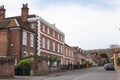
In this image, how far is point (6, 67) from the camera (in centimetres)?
2878

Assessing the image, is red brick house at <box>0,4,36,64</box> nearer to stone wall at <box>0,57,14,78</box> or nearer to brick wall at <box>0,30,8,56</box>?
brick wall at <box>0,30,8,56</box>

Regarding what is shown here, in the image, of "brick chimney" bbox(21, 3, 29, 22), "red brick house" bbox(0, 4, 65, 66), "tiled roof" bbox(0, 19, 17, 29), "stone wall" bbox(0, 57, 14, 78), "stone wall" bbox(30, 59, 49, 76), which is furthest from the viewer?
"brick chimney" bbox(21, 3, 29, 22)

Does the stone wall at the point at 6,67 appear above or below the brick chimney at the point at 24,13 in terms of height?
below

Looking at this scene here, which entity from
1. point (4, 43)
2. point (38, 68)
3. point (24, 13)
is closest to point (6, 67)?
point (38, 68)

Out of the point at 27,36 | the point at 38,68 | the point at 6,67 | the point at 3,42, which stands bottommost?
the point at 38,68

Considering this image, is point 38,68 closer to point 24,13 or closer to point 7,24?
point 7,24

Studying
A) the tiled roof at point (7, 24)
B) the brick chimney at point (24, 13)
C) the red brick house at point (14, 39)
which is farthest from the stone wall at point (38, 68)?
the brick chimney at point (24, 13)

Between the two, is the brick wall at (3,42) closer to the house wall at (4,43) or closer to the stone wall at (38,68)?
the house wall at (4,43)

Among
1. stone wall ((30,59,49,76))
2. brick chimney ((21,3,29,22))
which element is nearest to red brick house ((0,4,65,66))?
brick chimney ((21,3,29,22))

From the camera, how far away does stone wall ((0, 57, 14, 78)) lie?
94.0 ft

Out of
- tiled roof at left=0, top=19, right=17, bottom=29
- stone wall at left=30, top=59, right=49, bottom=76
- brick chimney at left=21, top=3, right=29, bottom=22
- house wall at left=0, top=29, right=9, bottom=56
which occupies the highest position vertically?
brick chimney at left=21, top=3, right=29, bottom=22

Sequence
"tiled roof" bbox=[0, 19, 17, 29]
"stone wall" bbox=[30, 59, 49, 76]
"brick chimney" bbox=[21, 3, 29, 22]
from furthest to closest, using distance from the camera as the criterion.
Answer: "brick chimney" bbox=[21, 3, 29, 22]
"tiled roof" bbox=[0, 19, 17, 29]
"stone wall" bbox=[30, 59, 49, 76]

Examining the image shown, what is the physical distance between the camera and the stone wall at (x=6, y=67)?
28656mm

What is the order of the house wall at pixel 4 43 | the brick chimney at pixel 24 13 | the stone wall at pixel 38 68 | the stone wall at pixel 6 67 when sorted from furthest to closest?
1. the brick chimney at pixel 24 13
2. the house wall at pixel 4 43
3. the stone wall at pixel 38 68
4. the stone wall at pixel 6 67
